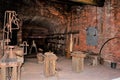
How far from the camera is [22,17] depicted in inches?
338

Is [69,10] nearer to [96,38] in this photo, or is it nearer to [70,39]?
[70,39]

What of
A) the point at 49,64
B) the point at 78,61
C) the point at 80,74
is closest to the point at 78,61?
the point at 78,61

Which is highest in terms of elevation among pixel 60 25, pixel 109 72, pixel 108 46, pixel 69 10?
pixel 69 10

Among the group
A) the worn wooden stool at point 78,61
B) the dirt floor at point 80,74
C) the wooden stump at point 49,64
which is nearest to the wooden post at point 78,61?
the worn wooden stool at point 78,61

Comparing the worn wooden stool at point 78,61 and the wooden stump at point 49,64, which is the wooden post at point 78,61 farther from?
the wooden stump at point 49,64

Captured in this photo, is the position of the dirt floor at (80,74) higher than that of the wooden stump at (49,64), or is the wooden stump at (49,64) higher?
the wooden stump at (49,64)

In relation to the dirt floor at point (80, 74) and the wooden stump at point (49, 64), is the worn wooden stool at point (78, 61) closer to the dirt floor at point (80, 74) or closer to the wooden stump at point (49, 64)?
the dirt floor at point (80, 74)

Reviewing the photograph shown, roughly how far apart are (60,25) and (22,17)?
6.92 feet

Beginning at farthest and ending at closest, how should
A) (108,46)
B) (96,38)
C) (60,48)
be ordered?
(60,48) → (96,38) → (108,46)

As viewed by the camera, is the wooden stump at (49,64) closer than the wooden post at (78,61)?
Yes

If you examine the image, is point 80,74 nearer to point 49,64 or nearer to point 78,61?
point 78,61

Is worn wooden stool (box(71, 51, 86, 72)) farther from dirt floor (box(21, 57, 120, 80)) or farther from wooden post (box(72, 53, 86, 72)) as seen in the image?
dirt floor (box(21, 57, 120, 80))

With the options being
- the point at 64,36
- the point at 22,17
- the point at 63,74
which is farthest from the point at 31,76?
the point at 64,36

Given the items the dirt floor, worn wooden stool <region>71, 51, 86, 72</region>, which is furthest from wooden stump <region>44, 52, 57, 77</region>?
worn wooden stool <region>71, 51, 86, 72</region>
